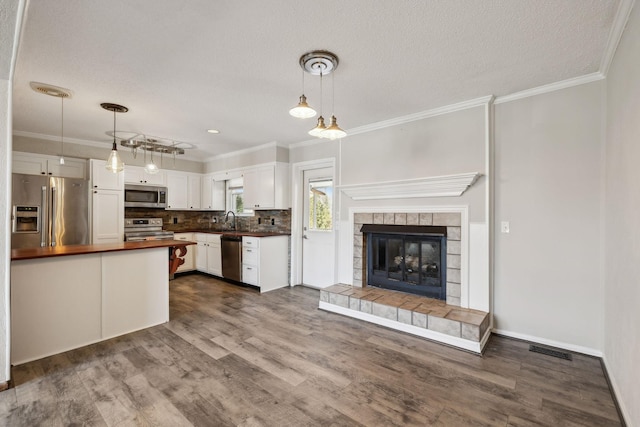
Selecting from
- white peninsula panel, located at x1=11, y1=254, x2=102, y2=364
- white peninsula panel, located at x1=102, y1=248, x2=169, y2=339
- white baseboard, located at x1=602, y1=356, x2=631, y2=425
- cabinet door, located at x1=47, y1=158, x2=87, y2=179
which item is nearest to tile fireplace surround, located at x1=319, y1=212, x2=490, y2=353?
white baseboard, located at x1=602, y1=356, x2=631, y2=425

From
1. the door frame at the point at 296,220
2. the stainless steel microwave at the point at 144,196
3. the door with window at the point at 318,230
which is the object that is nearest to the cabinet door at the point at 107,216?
the stainless steel microwave at the point at 144,196

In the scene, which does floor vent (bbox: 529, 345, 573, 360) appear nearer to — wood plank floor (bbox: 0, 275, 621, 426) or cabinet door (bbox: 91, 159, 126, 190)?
wood plank floor (bbox: 0, 275, 621, 426)

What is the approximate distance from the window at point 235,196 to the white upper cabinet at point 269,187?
34.7 inches

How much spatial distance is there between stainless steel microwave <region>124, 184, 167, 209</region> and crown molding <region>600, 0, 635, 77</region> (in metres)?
6.35

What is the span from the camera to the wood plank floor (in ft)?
5.97

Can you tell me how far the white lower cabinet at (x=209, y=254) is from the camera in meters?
5.46

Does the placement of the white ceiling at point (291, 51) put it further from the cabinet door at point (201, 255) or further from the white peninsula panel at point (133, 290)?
the cabinet door at point (201, 255)

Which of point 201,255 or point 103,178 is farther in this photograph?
point 201,255

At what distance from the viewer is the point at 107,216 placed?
4.90 meters

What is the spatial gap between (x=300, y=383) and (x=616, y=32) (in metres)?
3.23

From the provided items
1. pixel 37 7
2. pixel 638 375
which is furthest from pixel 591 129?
pixel 37 7

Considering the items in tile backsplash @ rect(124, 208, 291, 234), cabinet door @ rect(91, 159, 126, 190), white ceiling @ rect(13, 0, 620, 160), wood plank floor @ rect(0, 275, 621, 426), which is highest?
white ceiling @ rect(13, 0, 620, 160)

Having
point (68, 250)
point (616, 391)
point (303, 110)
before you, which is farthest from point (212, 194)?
point (616, 391)

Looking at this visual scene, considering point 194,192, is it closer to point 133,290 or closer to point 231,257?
point 231,257
